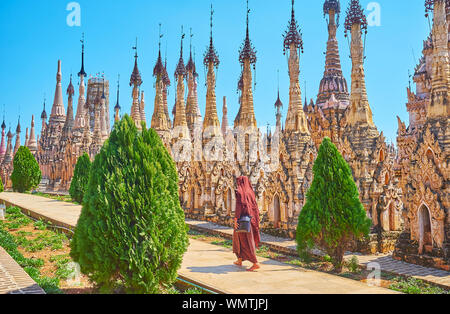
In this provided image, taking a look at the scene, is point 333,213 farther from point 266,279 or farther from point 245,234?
point 266,279

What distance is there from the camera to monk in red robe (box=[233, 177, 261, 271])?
10133 millimetres

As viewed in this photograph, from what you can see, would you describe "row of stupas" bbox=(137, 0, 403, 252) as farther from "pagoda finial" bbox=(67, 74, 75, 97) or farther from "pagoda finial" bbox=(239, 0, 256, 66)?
"pagoda finial" bbox=(67, 74, 75, 97)

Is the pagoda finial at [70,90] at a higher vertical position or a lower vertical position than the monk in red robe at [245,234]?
higher

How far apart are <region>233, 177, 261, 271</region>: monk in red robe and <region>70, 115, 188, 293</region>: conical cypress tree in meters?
2.78

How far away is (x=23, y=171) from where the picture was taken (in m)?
33.5

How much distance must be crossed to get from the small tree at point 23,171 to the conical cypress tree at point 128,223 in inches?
1171

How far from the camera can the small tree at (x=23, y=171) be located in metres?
33.1

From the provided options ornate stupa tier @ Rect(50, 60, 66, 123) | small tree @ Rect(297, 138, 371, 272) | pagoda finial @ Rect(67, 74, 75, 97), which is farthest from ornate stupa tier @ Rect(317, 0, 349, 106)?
ornate stupa tier @ Rect(50, 60, 66, 123)

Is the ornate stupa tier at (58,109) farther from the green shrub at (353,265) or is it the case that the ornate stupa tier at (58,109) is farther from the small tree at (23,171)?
the green shrub at (353,265)

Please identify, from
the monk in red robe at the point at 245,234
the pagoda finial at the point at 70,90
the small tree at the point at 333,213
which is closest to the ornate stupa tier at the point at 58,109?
the pagoda finial at the point at 70,90

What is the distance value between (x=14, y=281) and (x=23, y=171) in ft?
94.4

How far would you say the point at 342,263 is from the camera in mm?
10695
